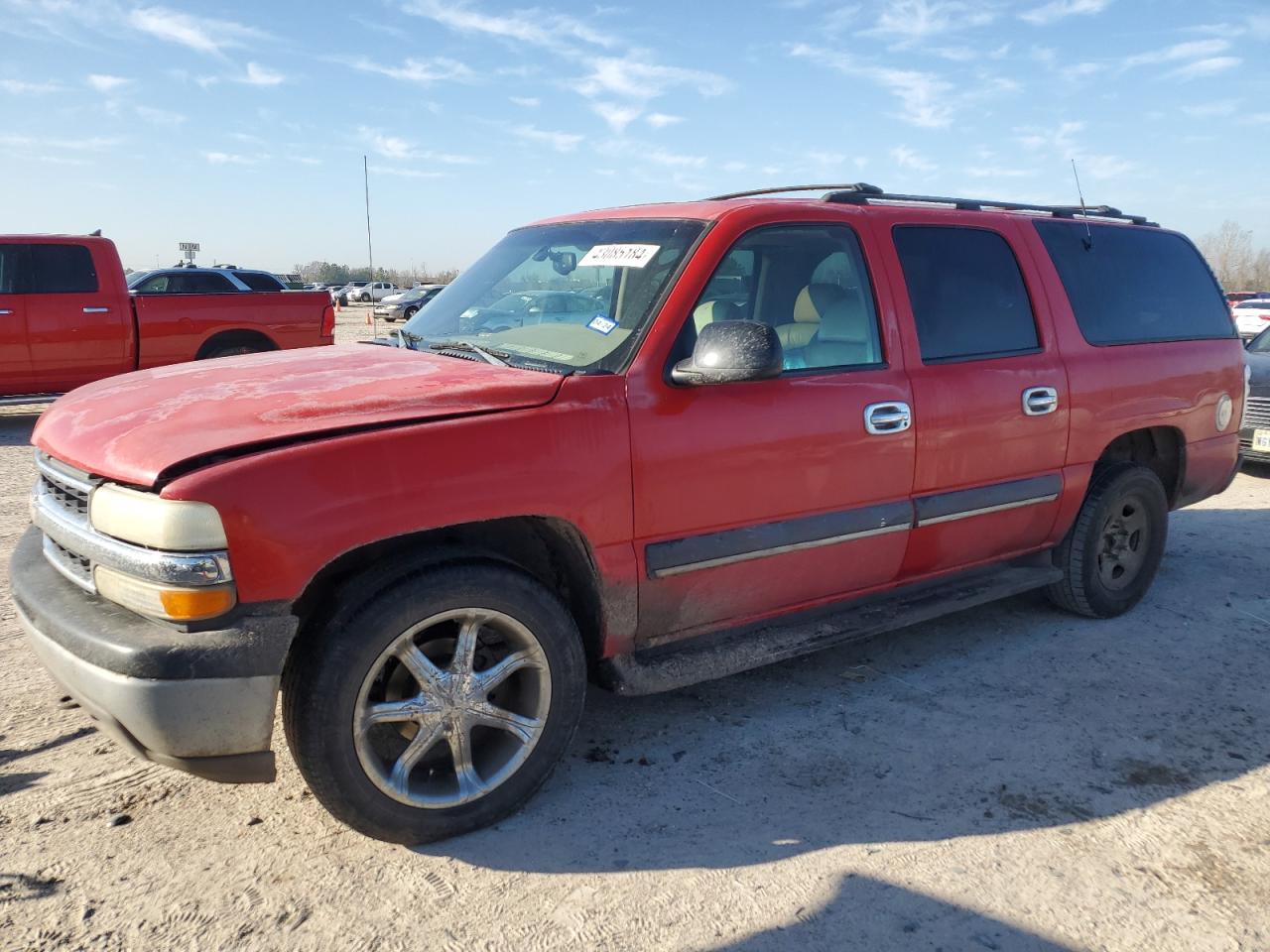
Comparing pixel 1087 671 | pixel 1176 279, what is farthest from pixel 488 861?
pixel 1176 279

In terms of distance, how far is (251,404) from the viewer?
109 inches

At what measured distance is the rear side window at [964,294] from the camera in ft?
12.7

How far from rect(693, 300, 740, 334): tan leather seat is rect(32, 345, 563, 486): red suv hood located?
57 centimetres

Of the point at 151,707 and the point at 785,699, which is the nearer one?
the point at 151,707

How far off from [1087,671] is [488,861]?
9.15ft

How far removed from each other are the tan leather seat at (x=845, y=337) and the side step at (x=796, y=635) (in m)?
0.95

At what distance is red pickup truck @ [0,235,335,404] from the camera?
9805 millimetres

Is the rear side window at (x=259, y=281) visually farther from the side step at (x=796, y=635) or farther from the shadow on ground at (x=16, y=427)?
the side step at (x=796, y=635)

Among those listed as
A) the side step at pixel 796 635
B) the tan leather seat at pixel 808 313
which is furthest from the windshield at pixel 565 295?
the side step at pixel 796 635

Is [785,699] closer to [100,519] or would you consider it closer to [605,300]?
[605,300]

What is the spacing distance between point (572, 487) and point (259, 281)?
14.2 m

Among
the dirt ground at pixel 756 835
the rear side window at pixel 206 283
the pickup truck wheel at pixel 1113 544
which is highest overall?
the rear side window at pixel 206 283

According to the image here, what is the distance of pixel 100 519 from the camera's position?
2.55m

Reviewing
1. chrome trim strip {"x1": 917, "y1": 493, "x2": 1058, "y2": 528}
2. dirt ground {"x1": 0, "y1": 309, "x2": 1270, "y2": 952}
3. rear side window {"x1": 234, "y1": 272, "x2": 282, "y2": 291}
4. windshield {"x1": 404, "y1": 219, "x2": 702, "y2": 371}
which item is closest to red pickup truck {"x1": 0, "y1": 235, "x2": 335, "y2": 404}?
rear side window {"x1": 234, "y1": 272, "x2": 282, "y2": 291}
